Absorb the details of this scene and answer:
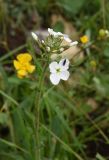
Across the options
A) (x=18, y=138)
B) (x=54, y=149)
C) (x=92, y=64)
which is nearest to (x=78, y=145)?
(x=54, y=149)

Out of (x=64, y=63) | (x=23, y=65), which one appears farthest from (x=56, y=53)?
(x=23, y=65)

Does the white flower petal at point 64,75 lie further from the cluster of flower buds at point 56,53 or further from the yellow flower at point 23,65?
the yellow flower at point 23,65

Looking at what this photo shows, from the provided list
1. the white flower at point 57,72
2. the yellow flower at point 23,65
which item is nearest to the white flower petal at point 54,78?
the white flower at point 57,72

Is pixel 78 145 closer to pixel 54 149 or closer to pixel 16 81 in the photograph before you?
pixel 54 149

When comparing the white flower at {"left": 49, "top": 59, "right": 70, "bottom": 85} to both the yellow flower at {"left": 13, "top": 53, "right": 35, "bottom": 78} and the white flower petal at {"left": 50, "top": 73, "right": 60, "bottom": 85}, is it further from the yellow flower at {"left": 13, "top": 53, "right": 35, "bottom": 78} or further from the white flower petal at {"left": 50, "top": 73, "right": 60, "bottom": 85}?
the yellow flower at {"left": 13, "top": 53, "right": 35, "bottom": 78}

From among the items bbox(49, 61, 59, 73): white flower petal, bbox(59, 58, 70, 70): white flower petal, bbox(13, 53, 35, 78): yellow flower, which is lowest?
bbox(49, 61, 59, 73): white flower petal

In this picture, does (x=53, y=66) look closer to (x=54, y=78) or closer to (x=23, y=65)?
(x=54, y=78)

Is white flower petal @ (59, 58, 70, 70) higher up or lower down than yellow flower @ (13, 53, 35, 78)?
lower down

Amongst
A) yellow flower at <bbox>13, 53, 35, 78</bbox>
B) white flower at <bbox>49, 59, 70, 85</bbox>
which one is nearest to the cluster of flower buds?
white flower at <bbox>49, 59, 70, 85</bbox>

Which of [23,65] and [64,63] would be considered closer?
[64,63]

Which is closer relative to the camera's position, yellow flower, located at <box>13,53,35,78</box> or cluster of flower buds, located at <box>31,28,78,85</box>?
cluster of flower buds, located at <box>31,28,78,85</box>

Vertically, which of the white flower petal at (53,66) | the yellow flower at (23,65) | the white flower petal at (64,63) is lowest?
the white flower petal at (53,66)
